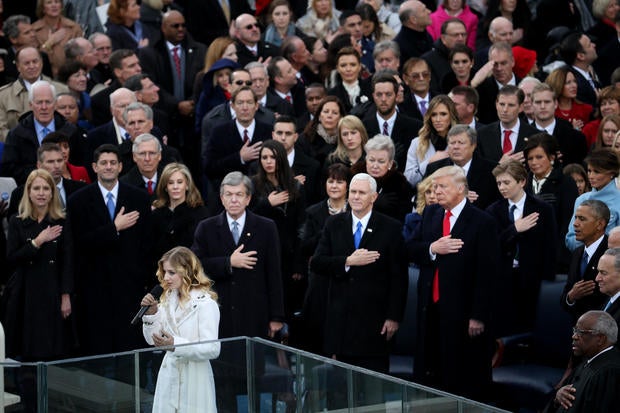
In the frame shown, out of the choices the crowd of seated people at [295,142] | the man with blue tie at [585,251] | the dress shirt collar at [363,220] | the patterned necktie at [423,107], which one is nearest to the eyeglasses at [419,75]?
the crowd of seated people at [295,142]

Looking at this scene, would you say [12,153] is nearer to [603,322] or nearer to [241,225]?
[241,225]

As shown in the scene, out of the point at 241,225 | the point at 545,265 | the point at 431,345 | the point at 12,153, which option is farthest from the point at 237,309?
the point at 12,153

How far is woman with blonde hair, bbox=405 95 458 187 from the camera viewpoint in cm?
1357

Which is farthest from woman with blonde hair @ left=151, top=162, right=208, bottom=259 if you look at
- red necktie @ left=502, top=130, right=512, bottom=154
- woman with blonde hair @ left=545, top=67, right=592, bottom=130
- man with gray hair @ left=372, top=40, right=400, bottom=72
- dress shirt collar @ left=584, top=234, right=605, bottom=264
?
woman with blonde hair @ left=545, top=67, right=592, bottom=130

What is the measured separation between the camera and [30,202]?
40.2 feet

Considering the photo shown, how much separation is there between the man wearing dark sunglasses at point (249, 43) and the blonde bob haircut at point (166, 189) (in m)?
4.24

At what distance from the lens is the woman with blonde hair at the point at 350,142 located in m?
13.2

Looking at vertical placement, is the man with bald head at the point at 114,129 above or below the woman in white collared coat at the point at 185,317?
above

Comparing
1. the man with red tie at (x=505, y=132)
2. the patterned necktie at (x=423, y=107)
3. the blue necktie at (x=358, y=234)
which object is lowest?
the blue necktie at (x=358, y=234)

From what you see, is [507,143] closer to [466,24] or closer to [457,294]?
[457,294]

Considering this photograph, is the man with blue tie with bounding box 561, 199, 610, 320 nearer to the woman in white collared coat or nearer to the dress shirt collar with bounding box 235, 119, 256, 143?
the woman in white collared coat

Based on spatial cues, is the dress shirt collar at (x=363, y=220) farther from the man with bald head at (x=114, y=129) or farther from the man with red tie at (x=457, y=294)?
the man with bald head at (x=114, y=129)

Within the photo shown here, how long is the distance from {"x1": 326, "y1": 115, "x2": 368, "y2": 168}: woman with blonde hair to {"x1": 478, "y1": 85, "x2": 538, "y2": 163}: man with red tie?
1.15 m

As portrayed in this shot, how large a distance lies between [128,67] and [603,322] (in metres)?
7.27
